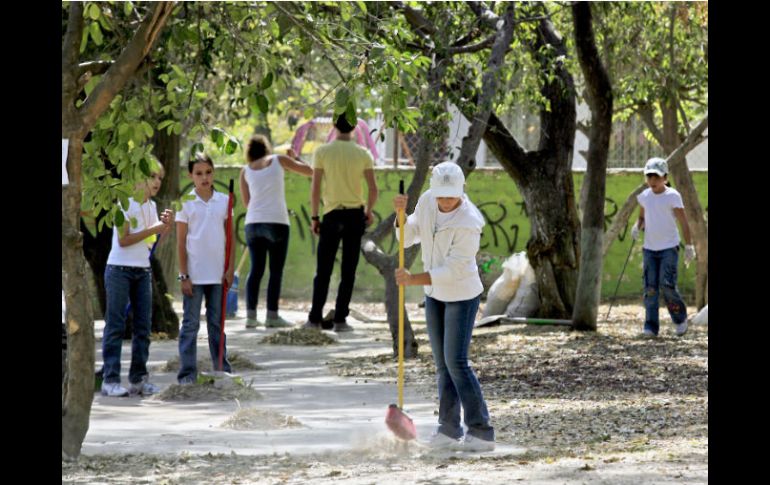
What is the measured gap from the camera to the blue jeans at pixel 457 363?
24.5 feet

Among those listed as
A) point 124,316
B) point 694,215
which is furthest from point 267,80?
point 694,215

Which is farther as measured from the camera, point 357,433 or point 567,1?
point 567,1

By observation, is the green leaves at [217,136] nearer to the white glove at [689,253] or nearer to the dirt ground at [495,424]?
the dirt ground at [495,424]

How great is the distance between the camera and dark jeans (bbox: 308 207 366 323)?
539 inches

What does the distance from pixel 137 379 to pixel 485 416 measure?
10.2 ft

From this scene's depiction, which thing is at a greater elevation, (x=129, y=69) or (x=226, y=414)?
(x=129, y=69)

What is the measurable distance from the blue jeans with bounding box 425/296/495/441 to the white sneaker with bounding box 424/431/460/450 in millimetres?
28

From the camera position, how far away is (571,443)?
7645 millimetres

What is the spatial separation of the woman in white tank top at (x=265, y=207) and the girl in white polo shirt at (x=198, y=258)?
4.16 metres

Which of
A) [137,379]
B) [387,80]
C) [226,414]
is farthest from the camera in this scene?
[137,379]

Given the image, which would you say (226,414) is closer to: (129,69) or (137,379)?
(137,379)

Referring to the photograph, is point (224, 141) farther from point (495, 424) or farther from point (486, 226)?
point (486, 226)

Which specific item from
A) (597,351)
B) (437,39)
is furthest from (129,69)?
(597,351)
